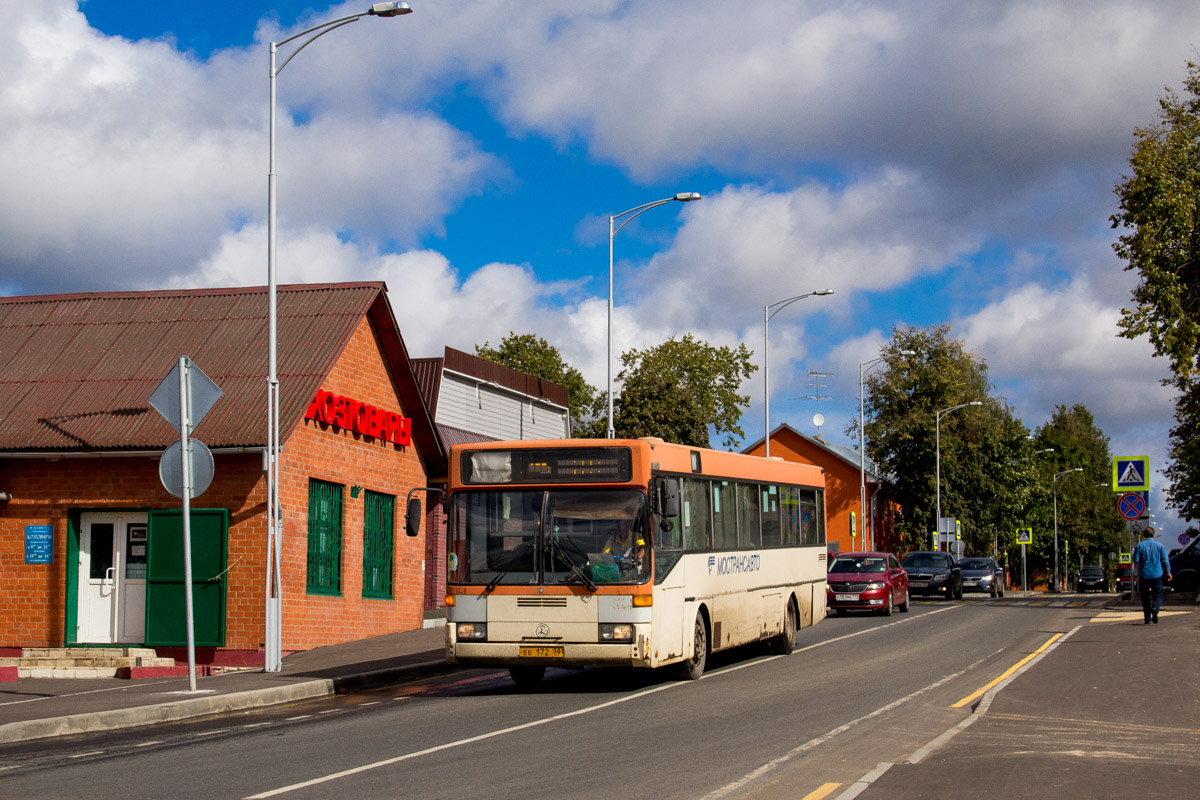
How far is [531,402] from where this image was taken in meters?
39.3

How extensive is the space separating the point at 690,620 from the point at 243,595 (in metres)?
7.43

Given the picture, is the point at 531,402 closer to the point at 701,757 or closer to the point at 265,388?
the point at 265,388

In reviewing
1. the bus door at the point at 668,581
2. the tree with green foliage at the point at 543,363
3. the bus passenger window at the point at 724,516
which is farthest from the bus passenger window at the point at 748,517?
the tree with green foliage at the point at 543,363

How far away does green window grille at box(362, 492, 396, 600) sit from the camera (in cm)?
2381

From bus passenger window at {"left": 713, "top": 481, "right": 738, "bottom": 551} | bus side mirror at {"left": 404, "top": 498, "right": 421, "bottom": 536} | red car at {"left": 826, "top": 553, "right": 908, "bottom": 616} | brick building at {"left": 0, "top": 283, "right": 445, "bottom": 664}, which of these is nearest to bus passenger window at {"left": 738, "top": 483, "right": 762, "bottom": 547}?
bus passenger window at {"left": 713, "top": 481, "right": 738, "bottom": 551}

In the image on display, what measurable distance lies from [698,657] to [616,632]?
234 centimetres

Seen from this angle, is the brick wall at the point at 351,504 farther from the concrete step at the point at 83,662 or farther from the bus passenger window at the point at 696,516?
the bus passenger window at the point at 696,516

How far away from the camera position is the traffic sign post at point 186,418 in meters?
14.5

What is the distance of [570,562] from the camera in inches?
584

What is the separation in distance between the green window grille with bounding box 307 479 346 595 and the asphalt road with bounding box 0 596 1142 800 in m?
4.56

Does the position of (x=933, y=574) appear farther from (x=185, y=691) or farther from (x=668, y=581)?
(x=185, y=691)

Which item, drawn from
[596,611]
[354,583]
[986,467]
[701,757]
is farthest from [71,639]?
[986,467]

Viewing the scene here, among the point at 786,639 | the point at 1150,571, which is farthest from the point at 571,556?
the point at 1150,571

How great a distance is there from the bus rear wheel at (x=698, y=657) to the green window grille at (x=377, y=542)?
877cm
